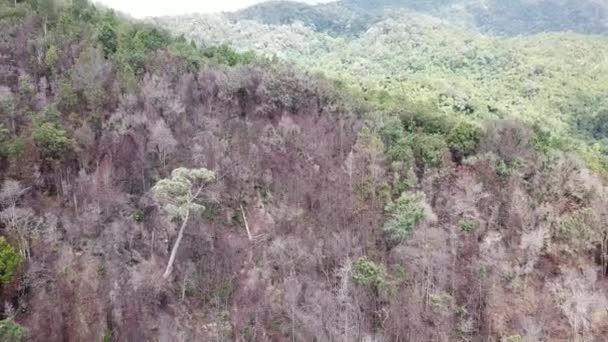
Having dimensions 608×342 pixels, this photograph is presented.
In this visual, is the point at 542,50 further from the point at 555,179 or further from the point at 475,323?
the point at 475,323

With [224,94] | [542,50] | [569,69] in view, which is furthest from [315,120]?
[542,50]

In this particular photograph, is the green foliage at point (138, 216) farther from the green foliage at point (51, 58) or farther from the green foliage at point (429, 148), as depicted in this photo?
the green foliage at point (429, 148)

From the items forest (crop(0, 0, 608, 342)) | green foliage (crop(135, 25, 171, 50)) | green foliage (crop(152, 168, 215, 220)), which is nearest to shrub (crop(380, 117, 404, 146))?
forest (crop(0, 0, 608, 342))

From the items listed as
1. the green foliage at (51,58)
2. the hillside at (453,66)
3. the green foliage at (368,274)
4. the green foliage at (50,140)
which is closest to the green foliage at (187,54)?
the green foliage at (51,58)

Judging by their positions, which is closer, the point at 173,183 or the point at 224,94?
the point at 173,183

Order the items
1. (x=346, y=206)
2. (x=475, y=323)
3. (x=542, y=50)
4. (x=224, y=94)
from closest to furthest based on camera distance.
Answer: (x=475, y=323) → (x=346, y=206) → (x=224, y=94) → (x=542, y=50)

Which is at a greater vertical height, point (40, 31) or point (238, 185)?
point (40, 31)

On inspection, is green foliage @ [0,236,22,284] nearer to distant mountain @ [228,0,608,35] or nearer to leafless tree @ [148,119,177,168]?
leafless tree @ [148,119,177,168]
